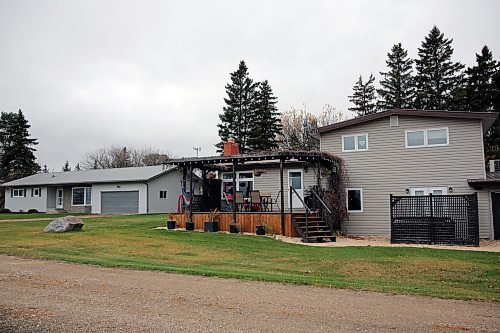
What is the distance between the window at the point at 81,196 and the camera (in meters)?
35.0

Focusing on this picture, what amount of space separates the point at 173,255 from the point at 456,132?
41.2 ft

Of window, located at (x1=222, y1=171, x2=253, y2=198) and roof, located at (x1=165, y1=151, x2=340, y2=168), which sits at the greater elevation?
roof, located at (x1=165, y1=151, x2=340, y2=168)

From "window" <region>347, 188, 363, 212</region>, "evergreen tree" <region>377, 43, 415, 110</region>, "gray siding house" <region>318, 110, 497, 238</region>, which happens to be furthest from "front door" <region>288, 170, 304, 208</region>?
"evergreen tree" <region>377, 43, 415, 110</region>

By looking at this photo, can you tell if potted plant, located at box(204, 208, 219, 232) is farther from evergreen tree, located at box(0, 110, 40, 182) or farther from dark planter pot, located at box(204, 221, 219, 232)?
evergreen tree, located at box(0, 110, 40, 182)

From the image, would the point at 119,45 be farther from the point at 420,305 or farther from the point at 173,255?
the point at 420,305

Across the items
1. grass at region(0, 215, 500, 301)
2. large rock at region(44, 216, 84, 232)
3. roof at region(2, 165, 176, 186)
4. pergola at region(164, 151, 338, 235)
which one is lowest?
grass at region(0, 215, 500, 301)

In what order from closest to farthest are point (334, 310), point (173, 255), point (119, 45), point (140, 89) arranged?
1. point (334, 310)
2. point (173, 255)
3. point (119, 45)
4. point (140, 89)

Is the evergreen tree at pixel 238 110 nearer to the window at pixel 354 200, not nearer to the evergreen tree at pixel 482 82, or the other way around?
the evergreen tree at pixel 482 82

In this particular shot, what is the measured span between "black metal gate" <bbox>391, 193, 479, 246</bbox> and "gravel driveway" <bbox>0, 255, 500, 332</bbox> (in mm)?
9050

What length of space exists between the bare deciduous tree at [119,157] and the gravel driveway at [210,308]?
56455 mm

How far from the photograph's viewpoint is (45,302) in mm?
→ 6012

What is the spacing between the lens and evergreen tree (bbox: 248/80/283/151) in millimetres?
41625

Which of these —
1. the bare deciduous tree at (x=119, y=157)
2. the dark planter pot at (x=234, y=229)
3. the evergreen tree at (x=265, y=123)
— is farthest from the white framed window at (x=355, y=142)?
the bare deciduous tree at (x=119, y=157)

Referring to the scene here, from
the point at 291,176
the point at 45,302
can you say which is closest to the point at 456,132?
the point at 291,176
